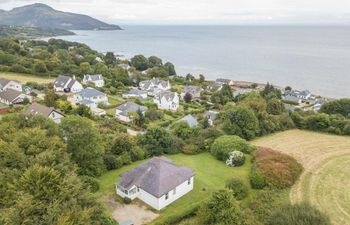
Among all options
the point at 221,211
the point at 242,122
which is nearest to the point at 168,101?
the point at 242,122

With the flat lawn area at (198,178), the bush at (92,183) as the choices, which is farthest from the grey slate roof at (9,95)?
the bush at (92,183)

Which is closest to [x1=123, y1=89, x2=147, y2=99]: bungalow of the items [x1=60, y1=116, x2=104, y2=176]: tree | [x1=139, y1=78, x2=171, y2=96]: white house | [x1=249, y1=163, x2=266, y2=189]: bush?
[x1=139, y1=78, x2=171, y2=96]: white house

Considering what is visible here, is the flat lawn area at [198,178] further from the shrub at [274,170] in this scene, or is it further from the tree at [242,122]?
the tree at [242,122]

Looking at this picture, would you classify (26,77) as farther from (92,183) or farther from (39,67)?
(92,183)

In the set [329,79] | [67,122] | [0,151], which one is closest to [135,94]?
[67,122]

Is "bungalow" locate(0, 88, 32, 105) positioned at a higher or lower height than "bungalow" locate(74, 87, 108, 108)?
higher

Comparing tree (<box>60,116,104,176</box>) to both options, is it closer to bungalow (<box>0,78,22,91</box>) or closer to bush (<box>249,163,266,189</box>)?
bush (<box>249,163,266,189</box>)
